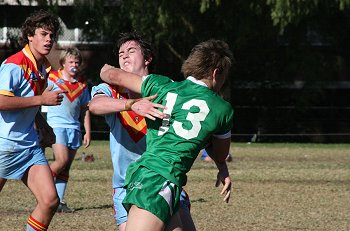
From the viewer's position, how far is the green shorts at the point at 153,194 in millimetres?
5285

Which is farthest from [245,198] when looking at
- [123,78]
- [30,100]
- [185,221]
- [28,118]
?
[123,78]

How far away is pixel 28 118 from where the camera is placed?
25.3ft

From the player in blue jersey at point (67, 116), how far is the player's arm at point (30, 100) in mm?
3817

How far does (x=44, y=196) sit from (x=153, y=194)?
223 cm

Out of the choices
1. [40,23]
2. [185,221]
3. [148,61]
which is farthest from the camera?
[40,23]

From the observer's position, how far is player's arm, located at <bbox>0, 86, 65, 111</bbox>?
7113mm

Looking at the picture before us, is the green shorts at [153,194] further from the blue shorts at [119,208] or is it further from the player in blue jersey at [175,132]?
the blue shorts at [119,208]

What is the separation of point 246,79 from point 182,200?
88.0ft

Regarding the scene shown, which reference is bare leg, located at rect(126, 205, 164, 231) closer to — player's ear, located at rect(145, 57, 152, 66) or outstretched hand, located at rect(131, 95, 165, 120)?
outstretched hand, located at rect(131, 95, 165, 120)

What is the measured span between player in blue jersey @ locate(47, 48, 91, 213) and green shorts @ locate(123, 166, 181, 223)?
5855 millimetres

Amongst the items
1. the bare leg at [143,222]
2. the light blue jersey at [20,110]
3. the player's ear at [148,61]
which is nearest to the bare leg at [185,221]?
the bare leg at [143,222]

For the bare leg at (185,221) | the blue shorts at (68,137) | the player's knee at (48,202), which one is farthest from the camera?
the blue shorts at (68,137)

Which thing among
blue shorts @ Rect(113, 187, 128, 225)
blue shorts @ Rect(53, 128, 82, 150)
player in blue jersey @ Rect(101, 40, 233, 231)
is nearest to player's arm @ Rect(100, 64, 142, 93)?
player in blue jersey @ Rect(101, 40, 233, 231)

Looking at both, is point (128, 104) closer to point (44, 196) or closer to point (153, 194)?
point (153, 194)
